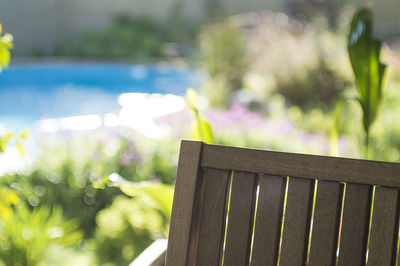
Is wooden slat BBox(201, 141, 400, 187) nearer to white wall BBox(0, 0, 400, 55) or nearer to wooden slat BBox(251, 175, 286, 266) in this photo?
wooden slat BBox(251, 175, 286, 266)

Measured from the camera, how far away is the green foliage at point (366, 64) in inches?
56.5

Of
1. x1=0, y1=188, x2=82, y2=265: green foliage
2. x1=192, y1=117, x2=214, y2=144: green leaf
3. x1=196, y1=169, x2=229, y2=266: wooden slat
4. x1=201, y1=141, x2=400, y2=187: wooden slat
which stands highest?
x1=192, y1=117, x2=214, y2=144: green leaf

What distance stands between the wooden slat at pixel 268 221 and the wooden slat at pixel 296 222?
0.5 inches

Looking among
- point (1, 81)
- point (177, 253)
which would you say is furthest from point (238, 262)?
point (1, 81)

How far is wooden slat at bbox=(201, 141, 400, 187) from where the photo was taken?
31.8 inches

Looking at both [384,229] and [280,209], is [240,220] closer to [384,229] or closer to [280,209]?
[280,209]

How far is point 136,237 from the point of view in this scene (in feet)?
7.10

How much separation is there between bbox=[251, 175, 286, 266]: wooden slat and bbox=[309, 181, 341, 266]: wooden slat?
2.4 inches

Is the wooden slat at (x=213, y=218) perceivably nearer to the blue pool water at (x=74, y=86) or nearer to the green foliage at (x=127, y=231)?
the green foliage at (x=127, y=231)

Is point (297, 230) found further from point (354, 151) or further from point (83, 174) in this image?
point (354, 151)

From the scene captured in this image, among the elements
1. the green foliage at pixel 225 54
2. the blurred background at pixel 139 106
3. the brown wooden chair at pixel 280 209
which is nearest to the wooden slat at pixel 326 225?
the brown wooden chair at pixel 280 209

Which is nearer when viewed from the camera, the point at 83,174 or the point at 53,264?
the point at 53,264

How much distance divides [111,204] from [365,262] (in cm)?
197

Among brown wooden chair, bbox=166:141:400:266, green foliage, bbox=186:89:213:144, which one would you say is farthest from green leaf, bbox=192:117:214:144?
brown wooden chair, bbox=166:141:400:266
